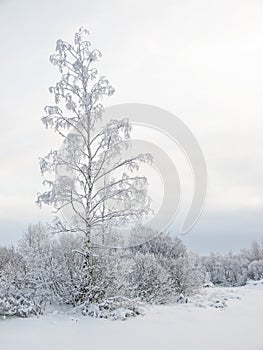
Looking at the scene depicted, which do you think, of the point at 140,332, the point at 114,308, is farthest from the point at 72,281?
the point at 140,332

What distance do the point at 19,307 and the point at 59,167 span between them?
2.61 m

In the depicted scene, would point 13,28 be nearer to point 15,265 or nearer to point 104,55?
point 104,55

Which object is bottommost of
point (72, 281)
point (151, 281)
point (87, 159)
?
point (151, 281)

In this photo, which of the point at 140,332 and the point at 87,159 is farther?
the point at 87,159

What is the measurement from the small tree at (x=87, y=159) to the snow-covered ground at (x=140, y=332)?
1.45 m

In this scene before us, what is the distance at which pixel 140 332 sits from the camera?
509cm

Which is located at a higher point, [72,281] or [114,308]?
[72,281]

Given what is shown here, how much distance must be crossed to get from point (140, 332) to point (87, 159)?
11.4ft

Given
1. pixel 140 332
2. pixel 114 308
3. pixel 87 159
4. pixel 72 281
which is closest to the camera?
pixel 140 332

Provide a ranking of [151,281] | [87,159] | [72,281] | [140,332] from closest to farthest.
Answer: [140,332]
[72,281]
[87,159]
[151,281]

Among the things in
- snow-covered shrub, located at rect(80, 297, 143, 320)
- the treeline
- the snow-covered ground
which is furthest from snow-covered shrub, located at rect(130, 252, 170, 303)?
the snow-covered ground

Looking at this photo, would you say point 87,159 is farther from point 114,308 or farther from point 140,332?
point 140,332

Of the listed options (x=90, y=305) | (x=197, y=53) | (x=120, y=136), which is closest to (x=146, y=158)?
(x=120, y=136)

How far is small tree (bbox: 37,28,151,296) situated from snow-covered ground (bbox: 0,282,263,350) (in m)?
1.45
